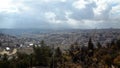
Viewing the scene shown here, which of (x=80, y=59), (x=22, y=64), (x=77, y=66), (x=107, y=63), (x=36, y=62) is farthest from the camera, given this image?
(x=36, y=62)

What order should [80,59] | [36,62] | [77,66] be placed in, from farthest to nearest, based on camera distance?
[36,62], [80,59], [77,66]

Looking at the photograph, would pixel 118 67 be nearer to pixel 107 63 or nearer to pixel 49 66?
pixel 107 63

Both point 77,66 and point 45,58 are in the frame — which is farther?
point 45,58

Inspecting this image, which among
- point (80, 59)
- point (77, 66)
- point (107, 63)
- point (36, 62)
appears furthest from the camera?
point (36, 62)

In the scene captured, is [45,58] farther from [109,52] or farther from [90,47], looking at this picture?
[109,52]

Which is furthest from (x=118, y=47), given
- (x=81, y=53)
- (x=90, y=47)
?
(x=81, y=53)

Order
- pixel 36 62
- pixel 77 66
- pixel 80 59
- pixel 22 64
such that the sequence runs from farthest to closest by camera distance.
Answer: pixel 36 62, pixel 22 64, pixel 80 59, pixel 77 66

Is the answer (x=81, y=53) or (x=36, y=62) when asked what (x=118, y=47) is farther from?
(x=36, y=62)

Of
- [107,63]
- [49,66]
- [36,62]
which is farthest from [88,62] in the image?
[36,62]
